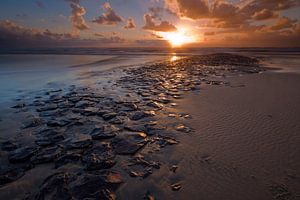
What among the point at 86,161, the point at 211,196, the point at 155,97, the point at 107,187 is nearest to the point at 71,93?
the point at 155,97

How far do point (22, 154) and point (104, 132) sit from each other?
1.74m

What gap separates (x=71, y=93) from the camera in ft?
29.1

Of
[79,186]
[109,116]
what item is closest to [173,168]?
[79,186]

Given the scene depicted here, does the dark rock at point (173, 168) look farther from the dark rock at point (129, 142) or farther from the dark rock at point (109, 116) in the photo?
the dark rock at point (109, 116)

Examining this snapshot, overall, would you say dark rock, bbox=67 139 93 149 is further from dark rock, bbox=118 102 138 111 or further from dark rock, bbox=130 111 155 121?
dark rock, bbox=118 102 138 111

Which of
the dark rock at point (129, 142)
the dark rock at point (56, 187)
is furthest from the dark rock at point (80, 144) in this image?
the dark rock at point (56, 187)

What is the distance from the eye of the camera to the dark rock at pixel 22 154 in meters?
3.68

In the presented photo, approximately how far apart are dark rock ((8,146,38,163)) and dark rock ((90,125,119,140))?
1.27m

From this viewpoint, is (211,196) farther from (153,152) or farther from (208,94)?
(208,94)

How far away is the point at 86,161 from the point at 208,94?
6.13m

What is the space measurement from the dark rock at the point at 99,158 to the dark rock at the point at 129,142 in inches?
8.0

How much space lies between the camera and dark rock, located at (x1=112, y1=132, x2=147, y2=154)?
401 cm

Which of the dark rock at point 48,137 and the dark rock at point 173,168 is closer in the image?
the dark rock at point 173,168

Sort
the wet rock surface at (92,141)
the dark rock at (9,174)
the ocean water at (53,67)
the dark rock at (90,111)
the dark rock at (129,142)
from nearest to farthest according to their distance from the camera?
the wet rock surface at (92,141)
the dark rock at (9,174)
the dark rock at (129,142)
the dark rock at (90,111)
the ocean water at (53,67)
